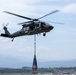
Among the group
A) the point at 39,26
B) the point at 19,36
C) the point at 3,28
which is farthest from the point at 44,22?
the point at 3,28

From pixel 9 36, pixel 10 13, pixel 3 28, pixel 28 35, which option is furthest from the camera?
pixel 3 28

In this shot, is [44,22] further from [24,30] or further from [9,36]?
[9,36]

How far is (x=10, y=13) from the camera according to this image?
70375mm

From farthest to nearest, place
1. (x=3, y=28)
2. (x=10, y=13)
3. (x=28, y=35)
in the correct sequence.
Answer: (x=3, y=28) → (x=28, y=35) → (x=10, y=13)

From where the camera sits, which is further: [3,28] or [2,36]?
[3,28]

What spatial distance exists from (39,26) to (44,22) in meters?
1.42

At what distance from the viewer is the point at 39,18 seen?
75750mm

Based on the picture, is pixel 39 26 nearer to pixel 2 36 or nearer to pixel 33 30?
pixel 33 30

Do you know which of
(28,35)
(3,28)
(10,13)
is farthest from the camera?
(3,28)

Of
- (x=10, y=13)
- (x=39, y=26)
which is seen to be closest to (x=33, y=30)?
(x=39, y=26)

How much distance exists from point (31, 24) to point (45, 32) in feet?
16.3

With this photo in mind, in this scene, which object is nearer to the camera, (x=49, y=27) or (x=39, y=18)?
(x=49, y=27)

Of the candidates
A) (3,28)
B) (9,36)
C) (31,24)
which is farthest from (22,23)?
(3,28)

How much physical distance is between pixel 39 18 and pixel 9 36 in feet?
29.6
